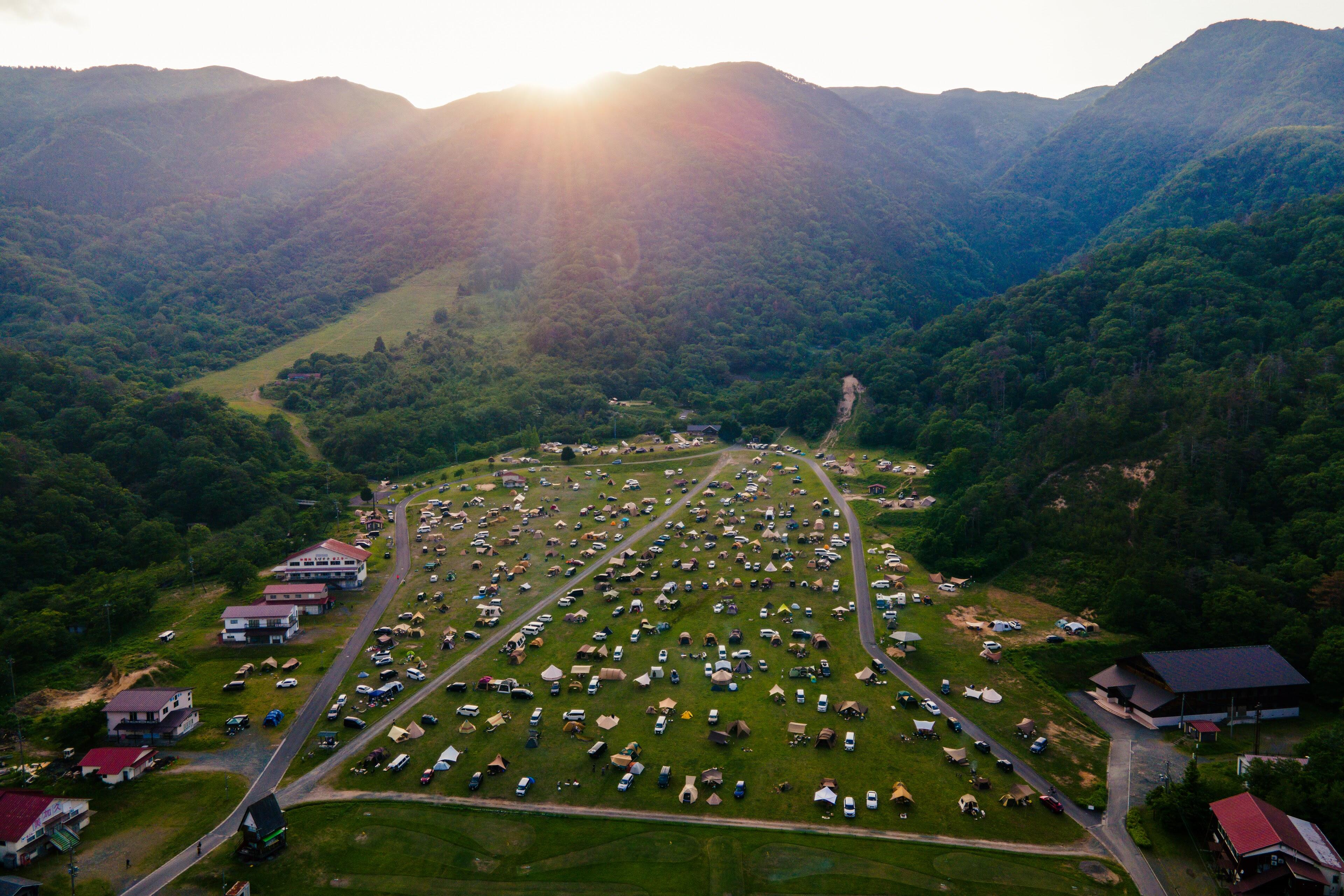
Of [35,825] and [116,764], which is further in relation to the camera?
[116,764]

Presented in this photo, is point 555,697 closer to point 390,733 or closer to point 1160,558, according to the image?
point 390,733

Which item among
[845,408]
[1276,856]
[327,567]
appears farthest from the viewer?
[845,408]

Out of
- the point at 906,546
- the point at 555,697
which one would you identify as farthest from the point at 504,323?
the point at 555,697

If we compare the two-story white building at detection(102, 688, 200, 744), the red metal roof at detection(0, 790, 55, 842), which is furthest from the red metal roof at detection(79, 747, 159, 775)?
the red metal roof at detection(0, 790, 55, 842)

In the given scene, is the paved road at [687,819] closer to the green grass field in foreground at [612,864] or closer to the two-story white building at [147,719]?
the green grass field in foreground at [612,864]

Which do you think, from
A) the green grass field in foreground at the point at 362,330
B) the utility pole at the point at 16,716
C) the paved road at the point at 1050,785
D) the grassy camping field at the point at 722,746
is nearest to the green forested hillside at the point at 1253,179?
the paved road at the point at 1050,785

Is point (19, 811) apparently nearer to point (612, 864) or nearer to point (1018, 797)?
point (612, 864)

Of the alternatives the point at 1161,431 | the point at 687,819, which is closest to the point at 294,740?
the point at 687,819

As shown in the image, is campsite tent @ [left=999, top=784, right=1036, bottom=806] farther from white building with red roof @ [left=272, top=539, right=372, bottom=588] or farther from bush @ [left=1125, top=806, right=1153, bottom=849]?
white building with red roof @ [left=272, top=539, right=372, bottom=588]
